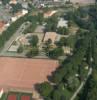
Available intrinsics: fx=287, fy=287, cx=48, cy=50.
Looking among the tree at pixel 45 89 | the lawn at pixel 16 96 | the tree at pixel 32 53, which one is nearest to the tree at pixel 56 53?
the tree at pixel 32 53

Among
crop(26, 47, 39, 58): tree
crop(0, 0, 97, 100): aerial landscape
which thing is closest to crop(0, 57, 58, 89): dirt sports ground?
crop(0, 0, 97, 100): aerial landscape

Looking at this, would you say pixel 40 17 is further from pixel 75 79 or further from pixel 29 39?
pixel 75 79

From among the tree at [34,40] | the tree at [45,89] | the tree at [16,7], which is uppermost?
the tree at [45,89]

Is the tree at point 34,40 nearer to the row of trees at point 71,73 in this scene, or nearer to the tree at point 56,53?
the tree at point 56,53

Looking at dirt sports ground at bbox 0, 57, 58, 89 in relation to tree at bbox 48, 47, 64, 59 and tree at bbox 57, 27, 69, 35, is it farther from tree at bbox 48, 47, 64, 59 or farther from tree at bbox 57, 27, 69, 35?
tree at bbox 57, 27, 69, 35

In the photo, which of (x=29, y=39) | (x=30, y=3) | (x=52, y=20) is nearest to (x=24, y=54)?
(x=29, y=39)

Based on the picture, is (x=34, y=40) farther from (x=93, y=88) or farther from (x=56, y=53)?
(x=93, y=88)
